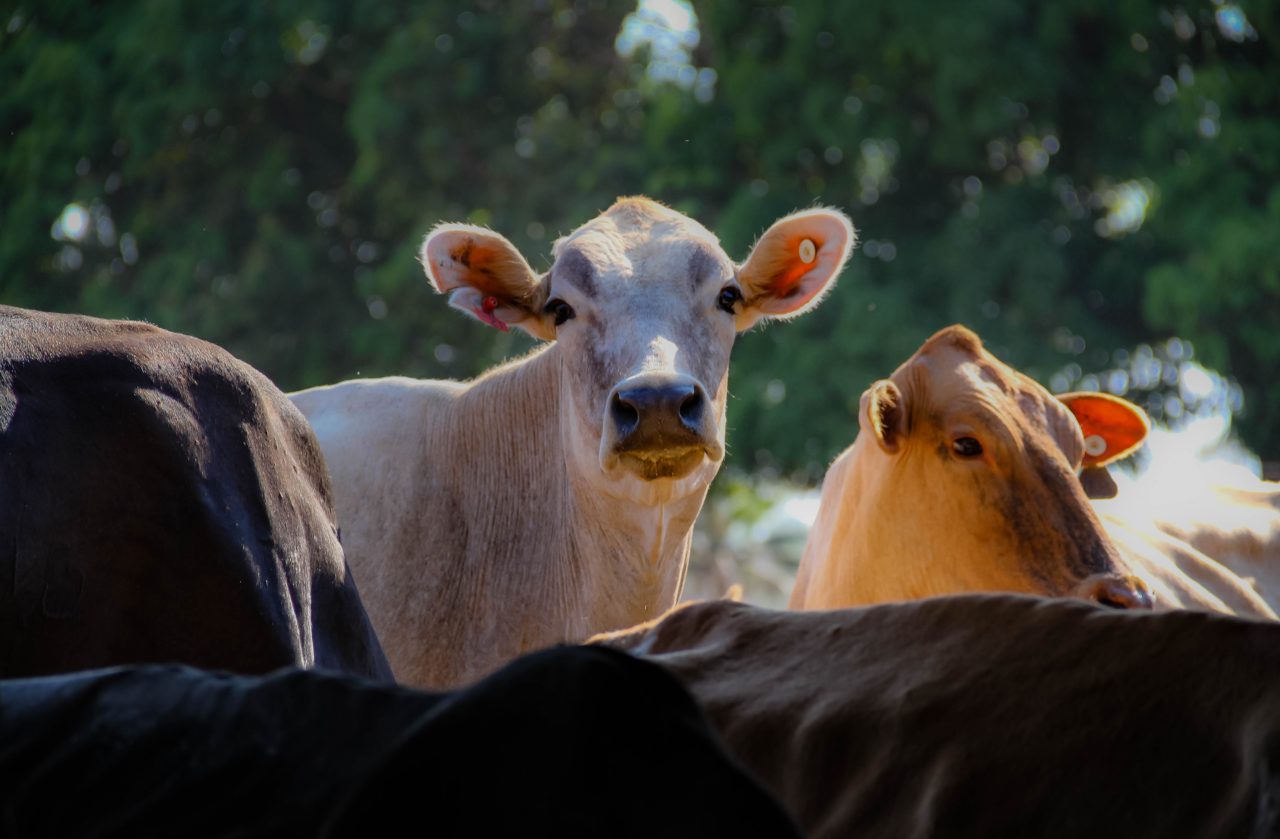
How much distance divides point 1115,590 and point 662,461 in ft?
4.29

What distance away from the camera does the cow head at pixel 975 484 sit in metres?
4.64

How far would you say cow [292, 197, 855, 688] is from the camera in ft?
17.5

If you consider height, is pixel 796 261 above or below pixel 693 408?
above

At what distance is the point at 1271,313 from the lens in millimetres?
16141

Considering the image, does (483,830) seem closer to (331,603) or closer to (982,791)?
(982,791)

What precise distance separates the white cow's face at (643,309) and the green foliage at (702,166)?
10420mm

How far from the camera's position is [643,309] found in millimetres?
5332

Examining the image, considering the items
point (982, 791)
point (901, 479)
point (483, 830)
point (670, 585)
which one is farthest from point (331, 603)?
point (670, 585)

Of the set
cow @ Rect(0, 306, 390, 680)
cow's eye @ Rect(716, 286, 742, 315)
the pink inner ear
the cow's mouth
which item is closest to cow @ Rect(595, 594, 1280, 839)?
cow @ Rect(0, 306, 390, 680)

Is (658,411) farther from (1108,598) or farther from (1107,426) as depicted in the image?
(1107,426)

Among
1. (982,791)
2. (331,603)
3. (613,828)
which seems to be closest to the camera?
(613,828)

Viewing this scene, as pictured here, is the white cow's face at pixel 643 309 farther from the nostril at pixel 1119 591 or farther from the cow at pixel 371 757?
the cow at pixel 371 757

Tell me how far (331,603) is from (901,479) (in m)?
2.53

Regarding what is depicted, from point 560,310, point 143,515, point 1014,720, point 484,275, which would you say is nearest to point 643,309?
point 560,310
